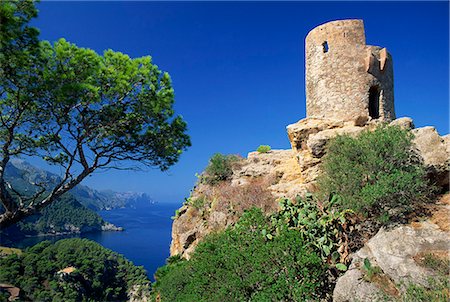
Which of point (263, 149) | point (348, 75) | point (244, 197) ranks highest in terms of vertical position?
point (348, 75)

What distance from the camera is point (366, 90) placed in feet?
39.2

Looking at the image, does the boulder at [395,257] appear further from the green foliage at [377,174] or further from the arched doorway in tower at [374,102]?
the arched doorway in tower at [374,102]

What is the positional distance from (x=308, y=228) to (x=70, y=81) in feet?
24.0

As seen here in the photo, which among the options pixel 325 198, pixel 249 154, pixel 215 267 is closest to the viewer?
pixel 215 267

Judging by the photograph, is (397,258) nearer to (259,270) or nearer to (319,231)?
(319,231)

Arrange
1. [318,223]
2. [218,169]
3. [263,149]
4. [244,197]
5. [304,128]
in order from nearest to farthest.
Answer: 1. [318,223]
2. [244,197]
3. [304,128]
4. [218,169]
5. [263,149]

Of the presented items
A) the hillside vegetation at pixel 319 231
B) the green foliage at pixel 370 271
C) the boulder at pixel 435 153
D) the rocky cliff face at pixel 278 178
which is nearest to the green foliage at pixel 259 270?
the hillside vegetation at pixel 319 231

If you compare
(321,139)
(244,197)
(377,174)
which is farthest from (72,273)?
(377,174)

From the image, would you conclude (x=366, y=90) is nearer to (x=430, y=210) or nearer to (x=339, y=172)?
(x=339, y=172)

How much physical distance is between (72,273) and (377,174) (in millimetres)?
50101

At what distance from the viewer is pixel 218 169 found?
49.9 feet

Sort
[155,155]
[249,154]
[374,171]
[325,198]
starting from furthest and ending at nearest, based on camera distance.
Result: [249,154], [155,155], [325,198], [374,171]

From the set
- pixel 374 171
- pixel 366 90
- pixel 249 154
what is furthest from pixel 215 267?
pixel 249 154

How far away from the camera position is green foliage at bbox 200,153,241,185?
15.2m
